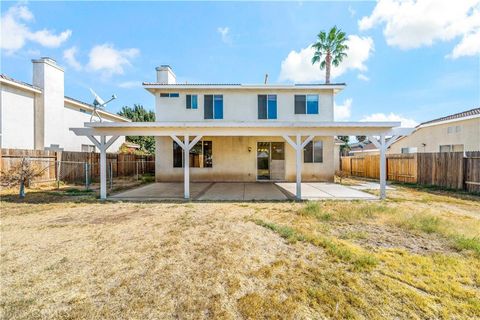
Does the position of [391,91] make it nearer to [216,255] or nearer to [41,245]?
[216,255]

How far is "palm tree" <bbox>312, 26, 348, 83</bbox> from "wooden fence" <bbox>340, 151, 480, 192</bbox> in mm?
9662

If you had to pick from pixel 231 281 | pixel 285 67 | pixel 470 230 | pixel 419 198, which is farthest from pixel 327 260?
Result: pixel 285 67

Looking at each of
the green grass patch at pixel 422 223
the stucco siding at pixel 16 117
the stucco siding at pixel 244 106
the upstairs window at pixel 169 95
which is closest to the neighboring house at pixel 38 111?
the stucco siding at pixel 16 117

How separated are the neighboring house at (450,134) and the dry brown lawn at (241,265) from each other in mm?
10674

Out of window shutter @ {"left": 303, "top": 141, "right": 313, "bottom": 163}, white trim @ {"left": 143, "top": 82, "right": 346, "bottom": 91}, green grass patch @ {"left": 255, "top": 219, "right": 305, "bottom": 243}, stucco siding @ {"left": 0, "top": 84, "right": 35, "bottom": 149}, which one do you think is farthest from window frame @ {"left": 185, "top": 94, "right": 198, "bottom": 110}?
green grass patch @ {"left": 255, "top": 219, "right": 305, "bottom": 243}

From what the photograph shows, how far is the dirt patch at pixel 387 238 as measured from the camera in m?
4.05

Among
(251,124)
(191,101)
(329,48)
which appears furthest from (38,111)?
(329,48)

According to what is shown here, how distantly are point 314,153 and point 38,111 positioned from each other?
16.4 metres

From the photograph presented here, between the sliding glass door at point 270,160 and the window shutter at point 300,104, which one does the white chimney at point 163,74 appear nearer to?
the sliding glass door at point 270,160

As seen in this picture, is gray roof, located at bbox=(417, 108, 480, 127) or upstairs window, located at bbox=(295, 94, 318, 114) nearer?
upstairs window, located at bbox=(295, 94, 318, 114)

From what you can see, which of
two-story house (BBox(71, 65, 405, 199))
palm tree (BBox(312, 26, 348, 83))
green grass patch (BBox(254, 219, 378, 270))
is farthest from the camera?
palm tree (BBox(312, 26, 348, 83))

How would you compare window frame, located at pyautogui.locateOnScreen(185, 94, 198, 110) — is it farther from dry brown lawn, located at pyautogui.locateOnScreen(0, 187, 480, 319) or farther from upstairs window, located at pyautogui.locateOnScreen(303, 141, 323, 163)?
dry brown lawn, located at pyautogui.locateOnScreen(0, 187, 480, 319)

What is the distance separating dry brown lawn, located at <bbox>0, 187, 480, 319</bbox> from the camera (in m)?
2.46

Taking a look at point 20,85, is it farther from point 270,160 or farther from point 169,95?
point 270,160
